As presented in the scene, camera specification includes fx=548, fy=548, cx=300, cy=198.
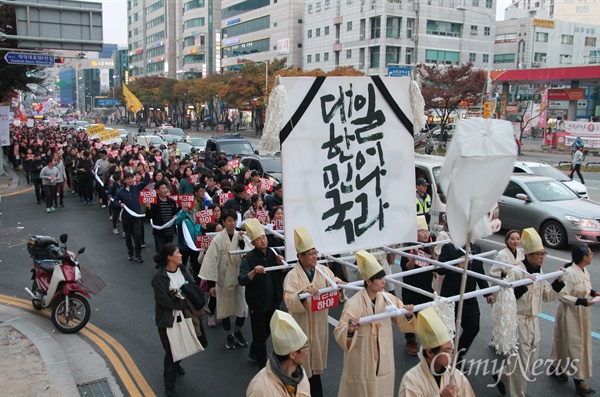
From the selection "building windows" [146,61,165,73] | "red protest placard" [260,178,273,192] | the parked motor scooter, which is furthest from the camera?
"building windows" [146,61,165,73]

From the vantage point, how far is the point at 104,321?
7.98m

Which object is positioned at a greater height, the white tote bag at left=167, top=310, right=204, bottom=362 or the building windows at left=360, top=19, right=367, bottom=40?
the building windows at left=360, top=19, right=367, bottom=40

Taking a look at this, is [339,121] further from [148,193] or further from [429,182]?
[429,182]

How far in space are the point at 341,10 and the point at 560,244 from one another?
5434 centimetres

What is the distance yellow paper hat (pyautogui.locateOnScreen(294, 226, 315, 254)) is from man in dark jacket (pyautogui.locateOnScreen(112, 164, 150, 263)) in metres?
6.86

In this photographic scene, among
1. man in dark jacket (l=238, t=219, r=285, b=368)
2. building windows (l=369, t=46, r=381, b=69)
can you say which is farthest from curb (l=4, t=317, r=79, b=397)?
building windows (l=369, t=46, r=381, b=69)

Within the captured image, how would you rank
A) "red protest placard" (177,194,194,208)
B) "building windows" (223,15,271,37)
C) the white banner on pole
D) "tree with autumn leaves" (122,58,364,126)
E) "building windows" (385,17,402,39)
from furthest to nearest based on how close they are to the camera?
"building windows" (223,15,271,37) < "building windows" (385,17,402,39) < "tree with autumn leaves" (122,58,364,126) < the white banner on pole < "red protest placard" (177,194,194,208)

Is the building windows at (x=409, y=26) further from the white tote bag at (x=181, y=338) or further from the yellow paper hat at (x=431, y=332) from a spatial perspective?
the yellow paper hat at (x=431, y=332)

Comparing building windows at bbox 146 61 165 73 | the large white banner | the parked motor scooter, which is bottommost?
the parked motor scooter

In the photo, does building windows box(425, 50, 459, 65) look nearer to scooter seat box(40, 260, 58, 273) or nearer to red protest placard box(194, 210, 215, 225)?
red protest placard box(194, 210, 215, 225)

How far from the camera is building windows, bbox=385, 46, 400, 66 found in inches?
2251

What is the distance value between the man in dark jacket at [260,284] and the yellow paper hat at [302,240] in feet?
3.01

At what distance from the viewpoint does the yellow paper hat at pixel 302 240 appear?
509cm

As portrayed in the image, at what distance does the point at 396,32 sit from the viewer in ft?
187
